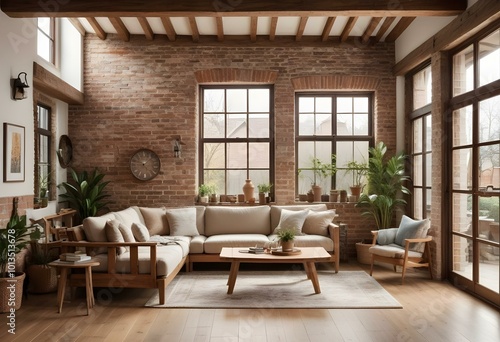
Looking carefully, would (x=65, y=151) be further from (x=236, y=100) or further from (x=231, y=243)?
(x=231, y=243)

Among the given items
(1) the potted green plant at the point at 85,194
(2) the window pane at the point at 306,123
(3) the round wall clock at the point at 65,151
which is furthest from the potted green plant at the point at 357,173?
(3) the round wall clock at the point at 65,151

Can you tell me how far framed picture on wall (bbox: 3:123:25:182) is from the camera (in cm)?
548

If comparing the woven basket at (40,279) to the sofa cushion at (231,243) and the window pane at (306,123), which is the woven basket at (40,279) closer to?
the sofa cushion at (231,243)

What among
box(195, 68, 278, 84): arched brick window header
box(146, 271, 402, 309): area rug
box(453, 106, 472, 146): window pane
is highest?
box(195, 68, 278, 84): arched brick window header


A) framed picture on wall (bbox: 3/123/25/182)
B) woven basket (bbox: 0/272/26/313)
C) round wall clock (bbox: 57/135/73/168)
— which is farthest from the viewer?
round wall clock (bbox: 57/135/73/168)

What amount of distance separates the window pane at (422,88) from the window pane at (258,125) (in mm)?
2525

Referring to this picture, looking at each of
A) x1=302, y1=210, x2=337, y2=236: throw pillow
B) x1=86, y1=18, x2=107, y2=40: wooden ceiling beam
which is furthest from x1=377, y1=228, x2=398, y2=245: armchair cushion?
x1=86, y1=18, x2=107, y2=40: wooden ceiling beam

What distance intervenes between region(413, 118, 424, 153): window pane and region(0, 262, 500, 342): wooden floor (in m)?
2.80

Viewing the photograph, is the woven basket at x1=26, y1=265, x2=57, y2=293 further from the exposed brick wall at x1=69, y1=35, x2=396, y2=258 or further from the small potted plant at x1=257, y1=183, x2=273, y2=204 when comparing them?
the small potted plant at x1=257, y1=183, x2=273, y2=204

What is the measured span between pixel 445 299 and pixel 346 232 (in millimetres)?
2413

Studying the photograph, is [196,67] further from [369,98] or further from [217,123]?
[369,98]

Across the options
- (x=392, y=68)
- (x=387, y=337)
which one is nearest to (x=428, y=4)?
(x=392, y=68)

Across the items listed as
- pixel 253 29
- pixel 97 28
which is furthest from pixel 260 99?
Answer: pixel 97 28

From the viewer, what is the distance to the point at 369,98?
333 inches
